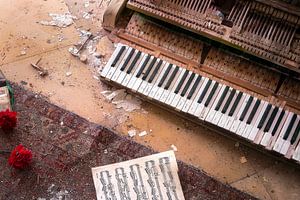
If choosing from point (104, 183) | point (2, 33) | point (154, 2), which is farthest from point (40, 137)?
point (154, 2)

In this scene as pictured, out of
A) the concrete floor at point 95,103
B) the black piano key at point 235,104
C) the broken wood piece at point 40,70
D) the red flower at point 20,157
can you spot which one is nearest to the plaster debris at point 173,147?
the concrete floor at point 95,103

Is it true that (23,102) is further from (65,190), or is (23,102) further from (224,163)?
(224,163)

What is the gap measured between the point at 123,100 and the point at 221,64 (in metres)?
0.72

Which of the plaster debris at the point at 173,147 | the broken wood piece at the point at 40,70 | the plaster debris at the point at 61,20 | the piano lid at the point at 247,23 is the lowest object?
the plaster debris at the point at 173,147

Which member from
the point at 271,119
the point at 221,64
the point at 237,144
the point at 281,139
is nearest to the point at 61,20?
the point at 221,64

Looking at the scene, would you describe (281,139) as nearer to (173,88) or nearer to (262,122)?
(262,122)

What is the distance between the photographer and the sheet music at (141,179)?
3658 millimetres

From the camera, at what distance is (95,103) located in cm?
400

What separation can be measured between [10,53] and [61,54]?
38 cm

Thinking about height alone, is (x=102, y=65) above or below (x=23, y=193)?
above

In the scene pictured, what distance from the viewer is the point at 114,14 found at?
405cm

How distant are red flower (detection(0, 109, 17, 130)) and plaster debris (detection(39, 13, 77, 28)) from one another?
84 centimetres

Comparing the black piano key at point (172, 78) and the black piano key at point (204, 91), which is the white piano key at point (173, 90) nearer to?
the black piano key at point (172, 78)

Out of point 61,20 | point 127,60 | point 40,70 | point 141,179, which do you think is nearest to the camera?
point 141,179
